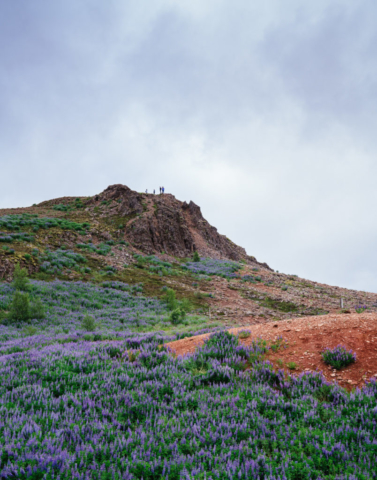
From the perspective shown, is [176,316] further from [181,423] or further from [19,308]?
[181,423]

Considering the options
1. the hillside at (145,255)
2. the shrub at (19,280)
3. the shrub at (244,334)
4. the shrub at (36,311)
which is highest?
the hillside at (145,255)

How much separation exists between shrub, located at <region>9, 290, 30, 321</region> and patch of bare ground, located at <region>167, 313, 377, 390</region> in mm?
9304

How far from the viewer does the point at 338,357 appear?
5.03m

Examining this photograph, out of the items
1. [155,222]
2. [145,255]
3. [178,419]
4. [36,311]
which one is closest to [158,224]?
[155,222]

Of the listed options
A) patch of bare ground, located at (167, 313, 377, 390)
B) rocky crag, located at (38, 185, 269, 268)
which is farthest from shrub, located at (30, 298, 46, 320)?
rocky crag, located at (38, 185, 269, 268)

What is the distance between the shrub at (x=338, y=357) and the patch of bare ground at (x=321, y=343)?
0.09 metres

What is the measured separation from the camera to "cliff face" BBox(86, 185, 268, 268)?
1539 inches

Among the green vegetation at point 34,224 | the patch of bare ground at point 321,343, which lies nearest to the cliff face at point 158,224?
the green vegetation at point 34,224

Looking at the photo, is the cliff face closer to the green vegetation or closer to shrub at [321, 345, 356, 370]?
the green vegetation

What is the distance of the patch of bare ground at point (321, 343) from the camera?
4.77m

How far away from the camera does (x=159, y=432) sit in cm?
328

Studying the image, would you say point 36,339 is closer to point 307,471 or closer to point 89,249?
point 307,471

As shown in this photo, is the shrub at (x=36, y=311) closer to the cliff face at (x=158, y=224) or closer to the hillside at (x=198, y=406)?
the hillside at (x=198, y=406)

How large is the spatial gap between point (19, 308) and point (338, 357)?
1353cm
